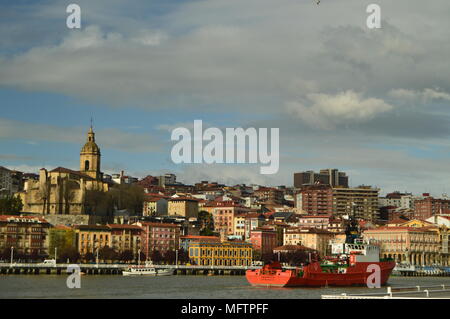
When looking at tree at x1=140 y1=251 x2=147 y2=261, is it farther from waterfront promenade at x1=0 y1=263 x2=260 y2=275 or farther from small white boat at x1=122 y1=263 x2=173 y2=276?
small white boat at x1=122 y1=263 x2=173 y2=276

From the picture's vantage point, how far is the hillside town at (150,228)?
109 metres

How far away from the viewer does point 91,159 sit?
137m

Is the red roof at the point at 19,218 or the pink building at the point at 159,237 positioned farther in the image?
the pink building at the point at 159,237

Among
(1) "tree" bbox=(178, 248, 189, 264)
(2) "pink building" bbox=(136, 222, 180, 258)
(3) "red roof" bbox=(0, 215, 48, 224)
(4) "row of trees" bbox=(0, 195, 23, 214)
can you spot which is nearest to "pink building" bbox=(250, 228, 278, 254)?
(2) "pink building" bbox=(136, 222, 180, 258)

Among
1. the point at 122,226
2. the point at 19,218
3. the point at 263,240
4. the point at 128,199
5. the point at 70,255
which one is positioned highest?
the point at 128,199

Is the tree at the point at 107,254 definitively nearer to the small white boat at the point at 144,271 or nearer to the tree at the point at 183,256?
the tree at the point at 183,256

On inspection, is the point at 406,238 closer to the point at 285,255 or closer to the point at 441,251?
the point at 441,251

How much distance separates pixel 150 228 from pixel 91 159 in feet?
75.9

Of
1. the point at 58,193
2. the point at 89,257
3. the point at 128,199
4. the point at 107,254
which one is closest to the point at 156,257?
the point at 107,254

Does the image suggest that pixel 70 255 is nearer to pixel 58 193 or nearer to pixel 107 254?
pixel 107 254

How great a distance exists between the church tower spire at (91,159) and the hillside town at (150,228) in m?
0.16

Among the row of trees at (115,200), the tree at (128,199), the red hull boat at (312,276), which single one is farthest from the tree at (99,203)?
the red hull boat at (312,276)

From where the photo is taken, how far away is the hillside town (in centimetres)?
10931
